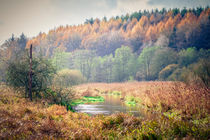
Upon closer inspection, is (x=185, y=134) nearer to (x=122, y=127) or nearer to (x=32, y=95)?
(x=122, y=127)

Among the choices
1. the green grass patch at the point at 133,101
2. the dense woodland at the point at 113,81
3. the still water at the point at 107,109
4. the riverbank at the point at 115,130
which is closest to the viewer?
the riverbank at the point at 115,130

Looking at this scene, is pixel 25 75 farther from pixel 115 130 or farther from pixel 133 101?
pixel 115 130

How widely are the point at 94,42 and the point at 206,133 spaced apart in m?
90.0

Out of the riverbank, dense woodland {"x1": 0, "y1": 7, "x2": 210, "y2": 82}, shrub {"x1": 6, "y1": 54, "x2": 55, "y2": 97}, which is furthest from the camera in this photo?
dense woodland {"x1": 0, "y1": 7, "x2": 210, "y2": 82}

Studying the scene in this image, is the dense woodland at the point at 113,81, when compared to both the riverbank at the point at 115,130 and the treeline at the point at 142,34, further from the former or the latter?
the treeline at the point at 142,34

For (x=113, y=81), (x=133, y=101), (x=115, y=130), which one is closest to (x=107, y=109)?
(x=133, y=101)

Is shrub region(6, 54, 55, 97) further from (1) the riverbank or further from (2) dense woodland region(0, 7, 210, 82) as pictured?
(2) dense woodland region(0, 7, 210, 82)

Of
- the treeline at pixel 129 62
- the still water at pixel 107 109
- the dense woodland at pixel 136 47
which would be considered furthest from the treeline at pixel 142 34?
the still water at pixel 107 109

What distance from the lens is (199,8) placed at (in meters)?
87.9

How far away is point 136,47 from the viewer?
86.8m

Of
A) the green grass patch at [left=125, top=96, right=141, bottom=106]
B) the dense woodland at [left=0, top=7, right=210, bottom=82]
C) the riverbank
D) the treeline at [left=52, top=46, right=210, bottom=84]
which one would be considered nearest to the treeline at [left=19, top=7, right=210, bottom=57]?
the dense woodland at [left=0, top=7, right=210, bottom=82]

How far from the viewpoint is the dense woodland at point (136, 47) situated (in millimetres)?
53875

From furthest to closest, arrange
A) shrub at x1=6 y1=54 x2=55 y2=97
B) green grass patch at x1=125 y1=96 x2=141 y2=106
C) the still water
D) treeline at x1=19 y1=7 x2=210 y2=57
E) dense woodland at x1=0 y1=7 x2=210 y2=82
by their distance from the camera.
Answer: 1. treeline at x1=19 y1=7 x2=210 y2=57
2. dense woodland at x1=0 y1=7 x2=210 y2=82
3. green grass patch at x1=125 y1=96 x2=141 y2=106
4. shrub at x1=6 y1=54 x2=55 y2=97
5. the still water

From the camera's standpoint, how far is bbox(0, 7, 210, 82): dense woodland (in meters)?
53.9
